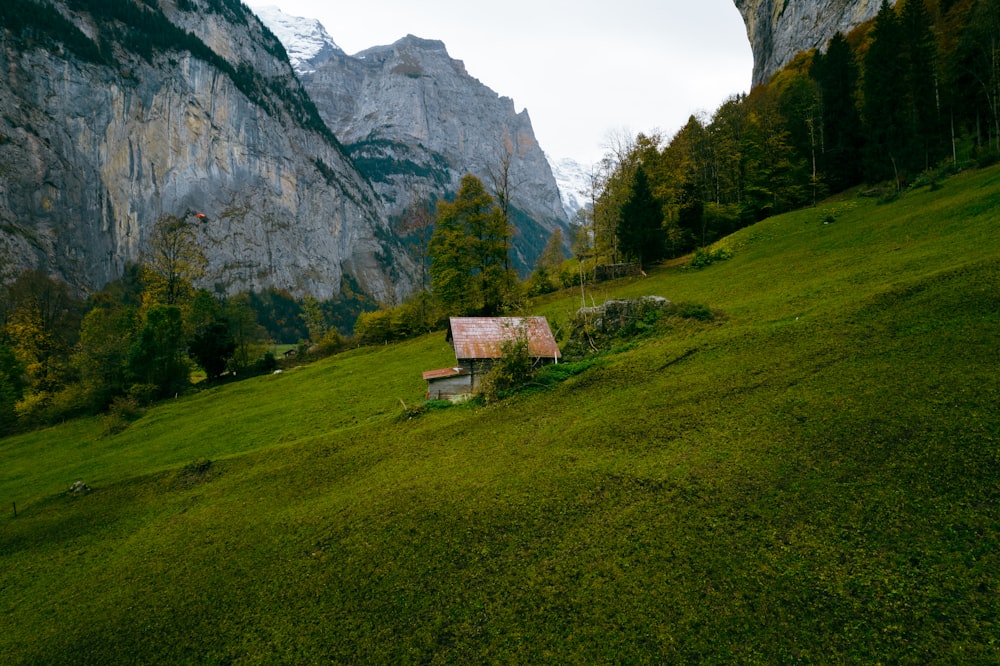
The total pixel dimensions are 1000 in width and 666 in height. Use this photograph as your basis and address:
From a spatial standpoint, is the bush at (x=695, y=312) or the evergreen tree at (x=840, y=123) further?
the evergreen tree at (x=840, y=123)

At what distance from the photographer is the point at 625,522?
950cm

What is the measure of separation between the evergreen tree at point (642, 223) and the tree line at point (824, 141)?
0.33 ft

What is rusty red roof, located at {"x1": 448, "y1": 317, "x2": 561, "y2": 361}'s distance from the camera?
2262 cm

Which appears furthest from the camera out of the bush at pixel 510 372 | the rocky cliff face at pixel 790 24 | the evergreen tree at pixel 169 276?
the rocky cliff face at pixel 790 24

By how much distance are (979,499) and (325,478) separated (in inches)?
647

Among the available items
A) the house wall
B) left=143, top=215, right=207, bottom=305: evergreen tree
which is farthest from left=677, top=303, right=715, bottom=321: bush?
left=143, top=215, right=207, bottom=305: evergreen tree

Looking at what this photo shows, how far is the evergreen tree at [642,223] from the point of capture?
46.0 meters

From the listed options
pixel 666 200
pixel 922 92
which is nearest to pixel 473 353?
pixel 666 200

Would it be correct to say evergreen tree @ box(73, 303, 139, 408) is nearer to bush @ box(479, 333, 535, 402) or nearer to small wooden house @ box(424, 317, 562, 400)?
small wooden house @ box(424, 317, 562, 400)

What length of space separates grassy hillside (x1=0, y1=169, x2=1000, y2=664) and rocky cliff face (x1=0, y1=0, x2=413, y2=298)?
5823cm

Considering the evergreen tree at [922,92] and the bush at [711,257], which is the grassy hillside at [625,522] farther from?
the evergreen tree at [922,92]

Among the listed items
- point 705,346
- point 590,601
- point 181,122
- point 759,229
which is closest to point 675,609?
point 590,601

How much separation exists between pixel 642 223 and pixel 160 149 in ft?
482

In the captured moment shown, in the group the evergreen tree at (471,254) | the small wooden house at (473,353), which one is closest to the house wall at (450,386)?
the small wooden house at (473,353)
